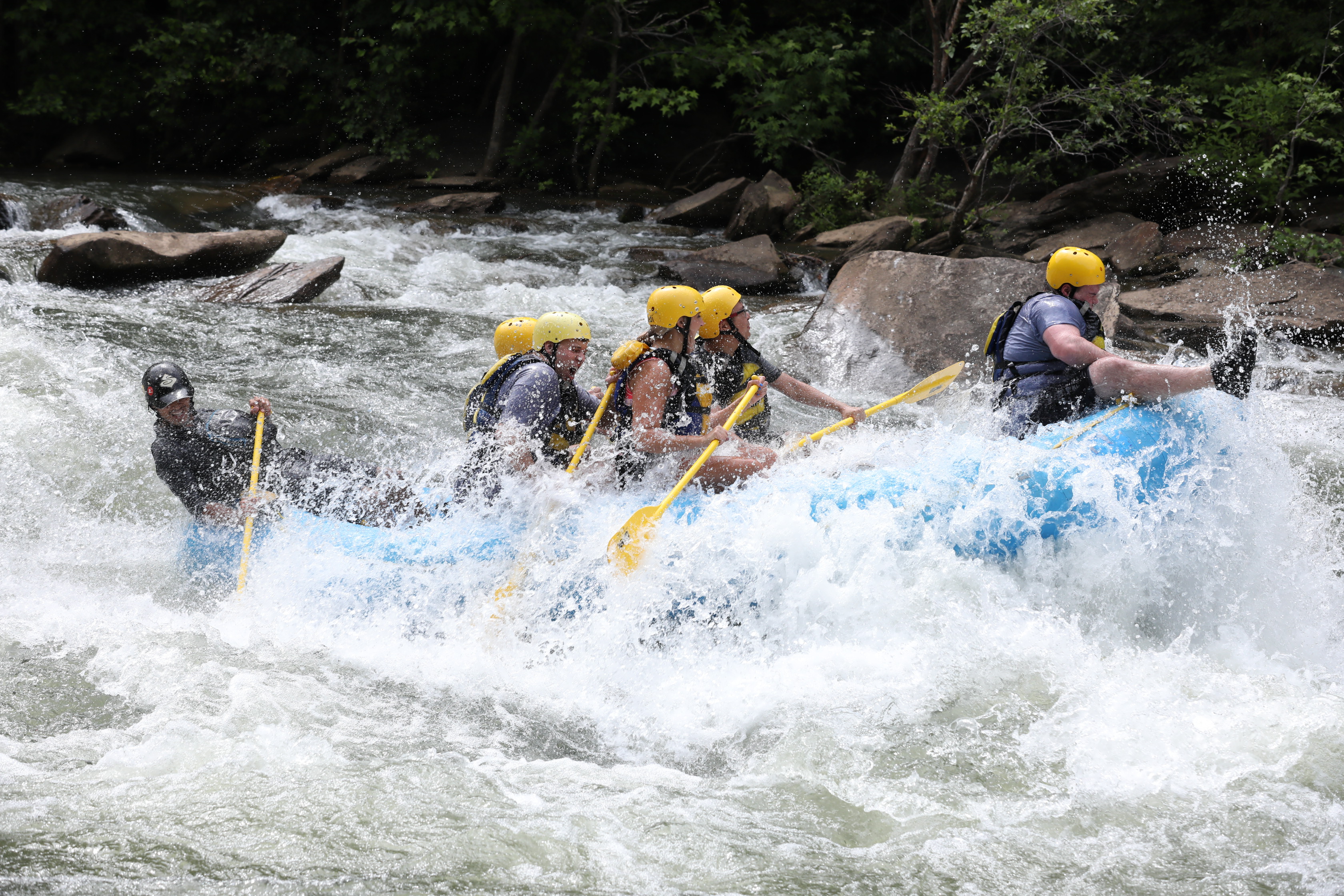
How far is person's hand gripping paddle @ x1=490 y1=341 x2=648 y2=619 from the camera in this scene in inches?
155

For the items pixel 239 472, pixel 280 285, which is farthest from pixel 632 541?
pixel 280 285

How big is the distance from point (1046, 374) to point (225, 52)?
15.9 m

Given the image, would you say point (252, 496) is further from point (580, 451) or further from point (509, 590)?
point (580, 451)

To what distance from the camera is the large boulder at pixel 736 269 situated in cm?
1016

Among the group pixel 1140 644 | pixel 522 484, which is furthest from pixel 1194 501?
pixel 522 484

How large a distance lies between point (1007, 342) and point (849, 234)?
7.96 meters

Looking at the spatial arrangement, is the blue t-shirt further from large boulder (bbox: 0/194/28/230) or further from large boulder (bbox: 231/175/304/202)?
large boulder (bbox: 231/175/304/202)

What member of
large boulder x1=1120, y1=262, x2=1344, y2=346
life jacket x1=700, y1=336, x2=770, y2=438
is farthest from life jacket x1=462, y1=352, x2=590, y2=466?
large boulder x1=1120, y1=262, x2=1344, y2=346

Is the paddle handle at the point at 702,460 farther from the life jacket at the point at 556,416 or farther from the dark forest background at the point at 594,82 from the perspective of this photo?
the dark forest background at the point at 594,82

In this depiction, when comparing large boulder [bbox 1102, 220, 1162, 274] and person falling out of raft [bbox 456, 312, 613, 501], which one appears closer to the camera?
person falling out of raft [bbox 456, 312, 613, 501]

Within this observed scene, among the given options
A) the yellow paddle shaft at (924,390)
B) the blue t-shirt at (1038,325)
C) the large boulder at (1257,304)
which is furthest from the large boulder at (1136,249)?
the blue t-shirt at (1038,325)

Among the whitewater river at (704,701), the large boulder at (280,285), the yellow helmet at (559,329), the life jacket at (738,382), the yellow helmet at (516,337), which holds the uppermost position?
the yellow helmet at (559,329)

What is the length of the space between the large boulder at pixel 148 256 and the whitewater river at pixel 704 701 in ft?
13.3

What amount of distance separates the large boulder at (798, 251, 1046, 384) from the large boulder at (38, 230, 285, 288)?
536 centimetres
